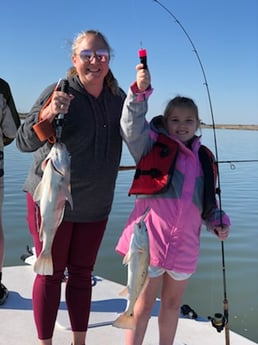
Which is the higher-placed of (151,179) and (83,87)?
(83,87)

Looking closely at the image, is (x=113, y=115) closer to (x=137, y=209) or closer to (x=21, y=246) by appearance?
(x=137, y=209)

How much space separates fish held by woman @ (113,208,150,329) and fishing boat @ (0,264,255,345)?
2.95 ft

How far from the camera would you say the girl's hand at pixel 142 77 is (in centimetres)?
230

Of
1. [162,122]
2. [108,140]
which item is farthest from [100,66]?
[162,122]

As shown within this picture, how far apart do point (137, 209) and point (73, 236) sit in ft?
1.46

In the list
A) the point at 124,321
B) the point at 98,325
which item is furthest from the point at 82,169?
the point at 98,325

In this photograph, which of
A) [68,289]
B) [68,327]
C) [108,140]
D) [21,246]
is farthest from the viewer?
[21,246]

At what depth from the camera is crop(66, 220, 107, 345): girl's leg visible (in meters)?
2.62

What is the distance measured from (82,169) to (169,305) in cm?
105

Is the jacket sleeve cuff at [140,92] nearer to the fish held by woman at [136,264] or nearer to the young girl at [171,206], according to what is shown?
the young girl at [171,206]

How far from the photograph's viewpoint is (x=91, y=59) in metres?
2.40

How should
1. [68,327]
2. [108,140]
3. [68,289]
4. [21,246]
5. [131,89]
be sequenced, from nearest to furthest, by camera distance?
[131,89]
[108,140]
[68,289]
[68,327]
[21,246]

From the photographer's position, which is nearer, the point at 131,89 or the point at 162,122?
the point at 131,89

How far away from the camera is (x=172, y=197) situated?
2709 mm
